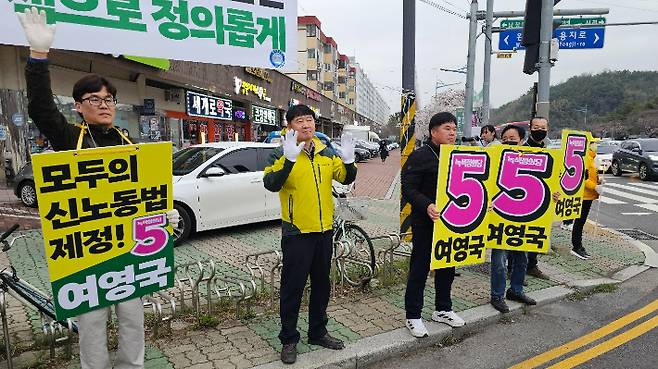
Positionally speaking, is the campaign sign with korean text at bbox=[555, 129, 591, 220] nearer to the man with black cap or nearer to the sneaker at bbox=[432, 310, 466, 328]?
the sneaker at bbox=[432, 310, 466, 328]

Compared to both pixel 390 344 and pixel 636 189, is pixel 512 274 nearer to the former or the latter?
pixel 390 344

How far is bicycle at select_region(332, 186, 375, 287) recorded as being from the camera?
454 cm

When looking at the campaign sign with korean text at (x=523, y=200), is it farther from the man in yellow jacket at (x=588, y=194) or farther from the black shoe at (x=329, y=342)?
the man in yellow jacket at (x=588, y=194)

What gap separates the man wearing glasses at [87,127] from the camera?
221 centimetres

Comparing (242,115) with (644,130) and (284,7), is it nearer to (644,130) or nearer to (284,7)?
(284,7)

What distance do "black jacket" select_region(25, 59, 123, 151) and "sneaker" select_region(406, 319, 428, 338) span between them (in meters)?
2.71

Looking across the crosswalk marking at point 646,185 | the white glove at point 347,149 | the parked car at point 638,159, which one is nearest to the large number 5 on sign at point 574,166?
the white glove at point 347,149

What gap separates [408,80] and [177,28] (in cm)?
384

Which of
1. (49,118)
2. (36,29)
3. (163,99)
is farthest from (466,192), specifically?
(163,99)

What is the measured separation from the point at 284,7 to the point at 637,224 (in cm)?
923

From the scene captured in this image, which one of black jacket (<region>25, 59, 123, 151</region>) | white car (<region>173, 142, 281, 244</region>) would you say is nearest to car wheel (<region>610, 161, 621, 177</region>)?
white car (<region>173, 142, 281, 244</region>)

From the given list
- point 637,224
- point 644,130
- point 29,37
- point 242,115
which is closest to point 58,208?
point 29,37

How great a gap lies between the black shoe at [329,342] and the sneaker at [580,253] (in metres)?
4.55

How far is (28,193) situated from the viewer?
8.98m
